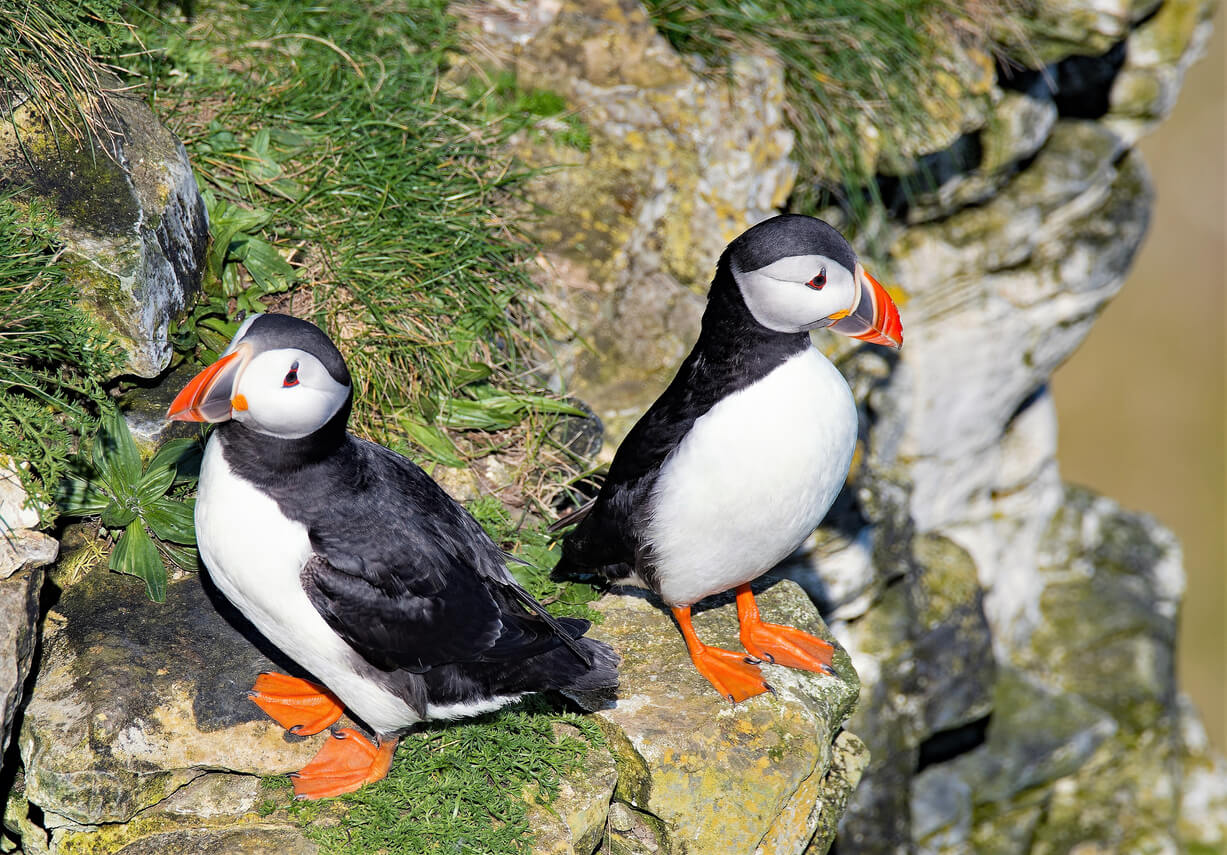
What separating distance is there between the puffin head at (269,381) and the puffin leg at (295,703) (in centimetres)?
109

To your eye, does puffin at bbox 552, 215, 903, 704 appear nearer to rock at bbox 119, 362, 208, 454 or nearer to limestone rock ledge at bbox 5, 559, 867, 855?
limestone rock ledge at bbox 5, 559, 867, 855

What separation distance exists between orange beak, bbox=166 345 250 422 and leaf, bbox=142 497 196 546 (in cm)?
99

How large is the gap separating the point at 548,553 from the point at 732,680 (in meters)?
0.95

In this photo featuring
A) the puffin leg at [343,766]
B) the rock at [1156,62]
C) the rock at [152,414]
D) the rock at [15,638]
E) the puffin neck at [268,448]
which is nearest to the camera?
the puffin neck at [268,448]

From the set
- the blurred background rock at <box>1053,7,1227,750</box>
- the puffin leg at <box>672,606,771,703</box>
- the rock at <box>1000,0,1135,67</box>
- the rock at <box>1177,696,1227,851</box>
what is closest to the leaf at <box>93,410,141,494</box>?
the puffin leg at <box>672,606,771,703</box>

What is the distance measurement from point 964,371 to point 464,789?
5925 mm

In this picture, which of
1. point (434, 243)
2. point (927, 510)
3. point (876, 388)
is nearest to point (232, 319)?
point (434, 243)

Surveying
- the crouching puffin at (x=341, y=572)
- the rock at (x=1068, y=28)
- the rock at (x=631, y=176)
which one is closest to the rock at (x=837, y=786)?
the crouching puffin at (x=341, y=572)

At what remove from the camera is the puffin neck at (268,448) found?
9.43 ft

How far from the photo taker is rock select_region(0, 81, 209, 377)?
364 cm

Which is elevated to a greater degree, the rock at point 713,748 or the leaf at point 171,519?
the leaf at point 171,519

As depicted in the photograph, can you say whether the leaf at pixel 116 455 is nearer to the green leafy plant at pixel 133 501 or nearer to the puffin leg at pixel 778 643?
the green leafy plant at pixel 133 501

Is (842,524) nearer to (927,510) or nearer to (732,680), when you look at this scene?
(732,680)

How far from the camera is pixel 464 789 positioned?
3285mm
